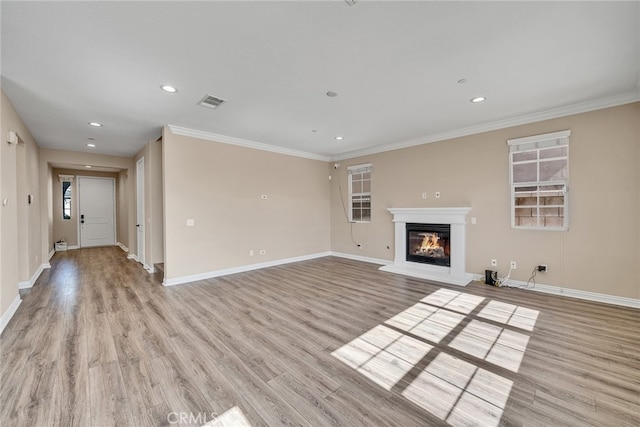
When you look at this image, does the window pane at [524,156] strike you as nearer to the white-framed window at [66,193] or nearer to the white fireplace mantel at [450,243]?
the white fireplace mantel at [450,243]

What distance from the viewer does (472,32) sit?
212cm

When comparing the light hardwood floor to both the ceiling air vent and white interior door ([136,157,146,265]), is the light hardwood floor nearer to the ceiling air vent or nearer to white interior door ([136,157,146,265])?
white interior door ([136,157,146,265])

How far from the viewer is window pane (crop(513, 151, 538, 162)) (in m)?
4.02

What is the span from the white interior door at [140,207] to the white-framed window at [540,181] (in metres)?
7.48

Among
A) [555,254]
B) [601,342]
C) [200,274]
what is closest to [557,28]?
[601,342]

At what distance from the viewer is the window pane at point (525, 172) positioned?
13.2 feet

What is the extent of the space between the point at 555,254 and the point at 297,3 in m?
4.74

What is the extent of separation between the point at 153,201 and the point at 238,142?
210 cm

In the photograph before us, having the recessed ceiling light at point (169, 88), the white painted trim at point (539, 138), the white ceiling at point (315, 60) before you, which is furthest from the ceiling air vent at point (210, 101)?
the white painted trim at point (539, 138)

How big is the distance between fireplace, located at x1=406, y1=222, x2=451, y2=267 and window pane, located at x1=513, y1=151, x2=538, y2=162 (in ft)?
4.99

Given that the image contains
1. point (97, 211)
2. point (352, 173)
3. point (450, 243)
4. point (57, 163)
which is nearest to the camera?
point (450, 243)

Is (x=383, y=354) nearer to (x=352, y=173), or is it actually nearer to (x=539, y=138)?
(x=539, y=138)

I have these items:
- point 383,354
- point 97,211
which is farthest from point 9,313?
point 97,211

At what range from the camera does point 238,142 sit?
527 cm
